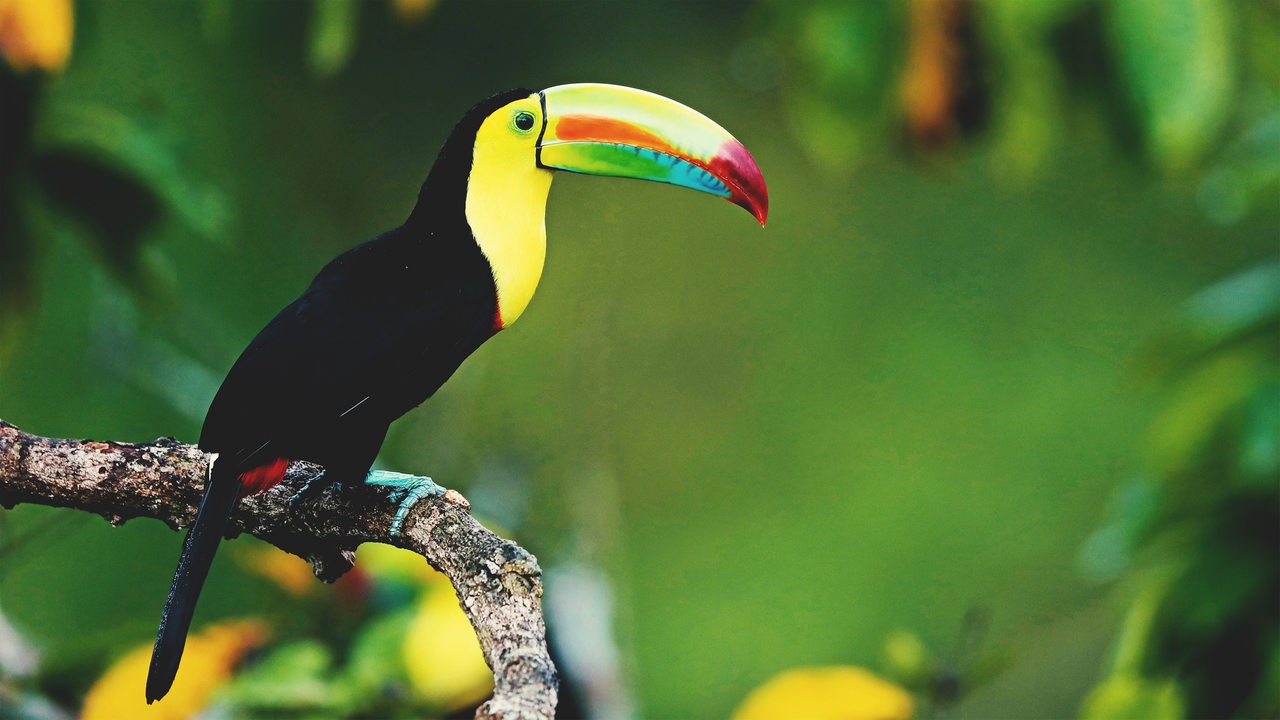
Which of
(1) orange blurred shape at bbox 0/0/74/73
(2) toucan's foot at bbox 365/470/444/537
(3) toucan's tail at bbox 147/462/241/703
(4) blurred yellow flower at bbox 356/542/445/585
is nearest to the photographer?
(3) toucan's tail at bbox 147/462/241/703

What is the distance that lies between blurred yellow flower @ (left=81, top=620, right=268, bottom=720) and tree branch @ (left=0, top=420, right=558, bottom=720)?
0.48m

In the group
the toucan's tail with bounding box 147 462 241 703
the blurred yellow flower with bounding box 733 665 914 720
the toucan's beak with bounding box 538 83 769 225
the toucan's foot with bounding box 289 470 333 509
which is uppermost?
the toucan's beak with bounding box 538 83 769 225

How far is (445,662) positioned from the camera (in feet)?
4.95

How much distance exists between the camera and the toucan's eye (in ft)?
3.51

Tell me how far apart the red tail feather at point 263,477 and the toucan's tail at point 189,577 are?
0.06 feet

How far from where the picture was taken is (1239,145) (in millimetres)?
2184

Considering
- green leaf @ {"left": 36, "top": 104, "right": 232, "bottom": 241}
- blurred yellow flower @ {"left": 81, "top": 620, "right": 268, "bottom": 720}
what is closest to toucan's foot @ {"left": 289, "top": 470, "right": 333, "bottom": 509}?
blurred yellow flower @ {"left": 81, "top": 620, "right": 268, "bottom": 720}

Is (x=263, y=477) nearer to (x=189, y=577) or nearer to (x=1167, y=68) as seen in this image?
(x=189, y=577)

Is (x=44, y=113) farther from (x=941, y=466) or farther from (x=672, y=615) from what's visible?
(x=941, y=466)

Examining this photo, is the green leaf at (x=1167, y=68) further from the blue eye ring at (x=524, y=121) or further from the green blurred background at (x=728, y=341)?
the green blurred background at (x=728, y=341)

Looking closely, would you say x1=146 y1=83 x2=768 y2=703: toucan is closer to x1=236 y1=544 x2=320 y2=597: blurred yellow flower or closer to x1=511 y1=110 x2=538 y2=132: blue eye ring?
x1=511 y1=110 x2=538 y2=132: blue eye ring

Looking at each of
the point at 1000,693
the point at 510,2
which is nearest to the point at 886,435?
the point at 1000,693

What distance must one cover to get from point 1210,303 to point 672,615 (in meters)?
3.58

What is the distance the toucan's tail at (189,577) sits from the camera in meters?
0.90
